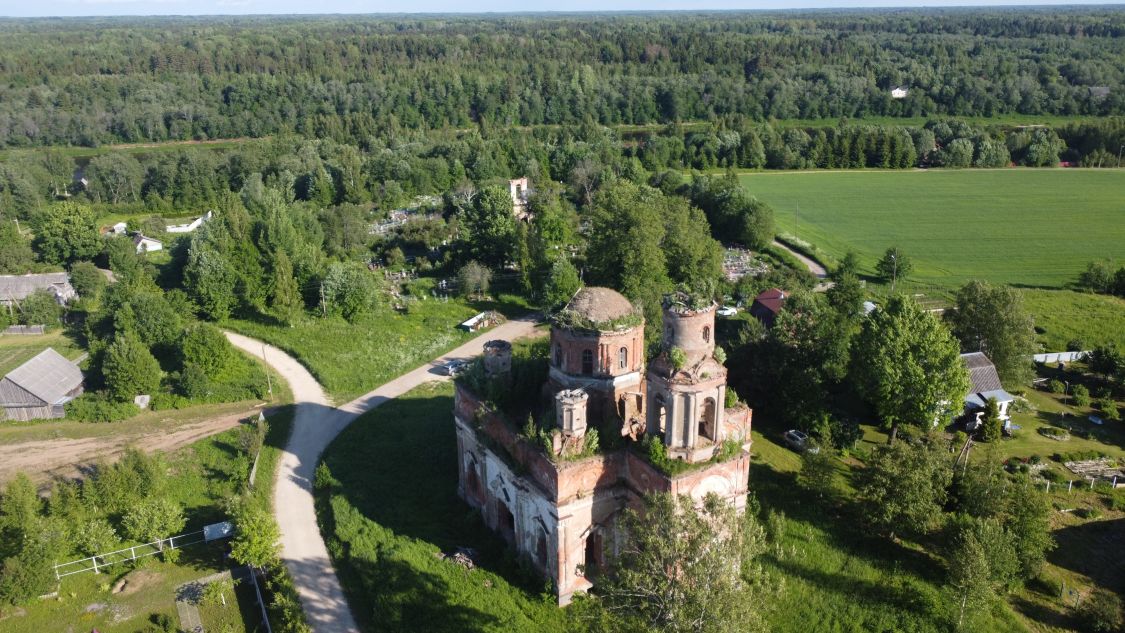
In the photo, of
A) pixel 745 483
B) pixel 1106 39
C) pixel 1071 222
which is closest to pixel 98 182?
pixel 745 483

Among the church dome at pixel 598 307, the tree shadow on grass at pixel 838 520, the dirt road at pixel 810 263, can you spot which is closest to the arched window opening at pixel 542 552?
the church dome at pixel 598 307

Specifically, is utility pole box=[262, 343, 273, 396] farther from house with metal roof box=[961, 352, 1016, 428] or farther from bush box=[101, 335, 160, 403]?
house with metal roof box=[961, 352, 1016, 428]

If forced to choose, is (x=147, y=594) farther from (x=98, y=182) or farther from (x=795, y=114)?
(x=795, y=114)

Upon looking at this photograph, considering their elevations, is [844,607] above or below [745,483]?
below

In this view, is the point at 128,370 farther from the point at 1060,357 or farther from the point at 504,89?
the point at 504,89

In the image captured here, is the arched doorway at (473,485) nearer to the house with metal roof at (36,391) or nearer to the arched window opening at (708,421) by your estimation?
the arched window opening at (708,421)

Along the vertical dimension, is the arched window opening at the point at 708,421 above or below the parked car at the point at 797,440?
above
